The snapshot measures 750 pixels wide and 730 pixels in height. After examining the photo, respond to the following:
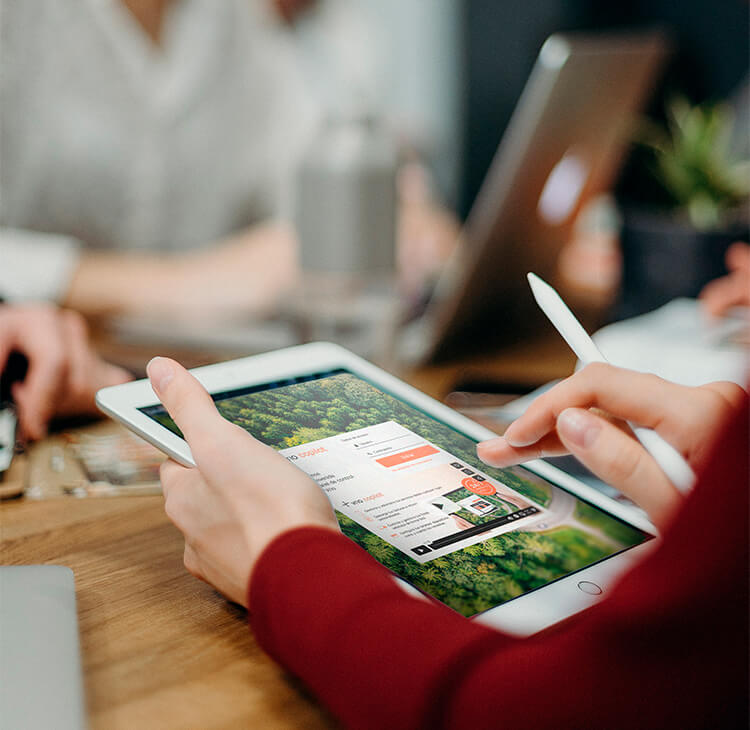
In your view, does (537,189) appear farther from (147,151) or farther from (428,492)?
(147,151)

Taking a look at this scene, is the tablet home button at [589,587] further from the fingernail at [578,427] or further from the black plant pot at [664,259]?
the black plant pot at [664,259]

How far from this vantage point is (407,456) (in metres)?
0.45

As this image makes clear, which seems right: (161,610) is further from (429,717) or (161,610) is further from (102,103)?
(102,103)

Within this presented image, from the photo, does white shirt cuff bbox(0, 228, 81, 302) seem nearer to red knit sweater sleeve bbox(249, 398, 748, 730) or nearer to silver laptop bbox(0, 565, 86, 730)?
silver laptop bbox(0, 565, 86, 730)

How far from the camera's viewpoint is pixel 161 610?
43 centimetres

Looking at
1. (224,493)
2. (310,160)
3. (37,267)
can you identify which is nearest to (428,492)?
(224,493)

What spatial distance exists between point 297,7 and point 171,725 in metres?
1.78

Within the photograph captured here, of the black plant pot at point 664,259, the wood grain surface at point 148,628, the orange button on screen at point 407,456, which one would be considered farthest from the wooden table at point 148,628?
the black plant pot at point 664,259

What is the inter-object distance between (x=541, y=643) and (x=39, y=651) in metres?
0.22

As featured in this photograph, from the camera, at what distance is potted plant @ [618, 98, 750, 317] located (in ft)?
3.18

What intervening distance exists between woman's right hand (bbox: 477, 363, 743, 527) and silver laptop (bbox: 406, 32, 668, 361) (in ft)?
1.32

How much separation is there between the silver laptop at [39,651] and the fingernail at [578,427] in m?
0.24

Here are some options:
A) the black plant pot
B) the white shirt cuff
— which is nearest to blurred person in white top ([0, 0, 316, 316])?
the white shirt cuff

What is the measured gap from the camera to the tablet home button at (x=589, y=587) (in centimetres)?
40
